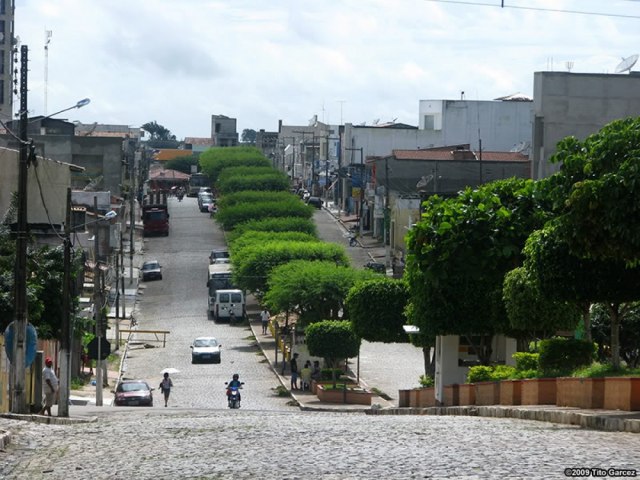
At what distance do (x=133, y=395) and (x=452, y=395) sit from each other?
14.7 meters

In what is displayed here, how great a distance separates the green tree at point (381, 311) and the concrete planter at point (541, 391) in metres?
26.4

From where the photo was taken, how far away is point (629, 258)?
2022 centimetres

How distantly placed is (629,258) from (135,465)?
26.7 feet

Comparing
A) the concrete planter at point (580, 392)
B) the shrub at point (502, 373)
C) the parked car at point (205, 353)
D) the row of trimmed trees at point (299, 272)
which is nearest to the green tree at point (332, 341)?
the row of trimmed trees at point (299, 272)

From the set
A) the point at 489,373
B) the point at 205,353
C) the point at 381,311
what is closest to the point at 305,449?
the point at 489,373

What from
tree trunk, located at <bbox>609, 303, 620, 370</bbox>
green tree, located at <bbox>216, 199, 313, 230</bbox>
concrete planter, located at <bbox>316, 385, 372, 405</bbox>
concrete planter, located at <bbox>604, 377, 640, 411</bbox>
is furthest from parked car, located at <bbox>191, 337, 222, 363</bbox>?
green tree, located at <bbox>216, 199, 313, 230</bbox>

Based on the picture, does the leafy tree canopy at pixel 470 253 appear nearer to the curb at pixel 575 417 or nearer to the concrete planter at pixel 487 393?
the concrete planter at pixel 487 393

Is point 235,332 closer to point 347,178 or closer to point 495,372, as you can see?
point 495,372

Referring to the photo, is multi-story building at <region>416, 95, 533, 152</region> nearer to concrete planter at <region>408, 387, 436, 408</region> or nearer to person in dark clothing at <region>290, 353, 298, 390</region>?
person in dark clothing at <region>290, 353, 298, 390</region>

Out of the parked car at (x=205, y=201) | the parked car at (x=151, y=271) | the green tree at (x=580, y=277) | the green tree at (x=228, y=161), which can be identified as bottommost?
the parked car at (x=151, y=271)

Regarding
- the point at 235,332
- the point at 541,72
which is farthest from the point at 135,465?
the point at 235,332

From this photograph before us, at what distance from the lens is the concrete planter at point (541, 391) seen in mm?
23688

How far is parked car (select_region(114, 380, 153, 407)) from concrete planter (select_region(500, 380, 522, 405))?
1939 centimetres

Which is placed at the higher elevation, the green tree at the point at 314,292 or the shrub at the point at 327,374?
the green tree at the point at 314,292
